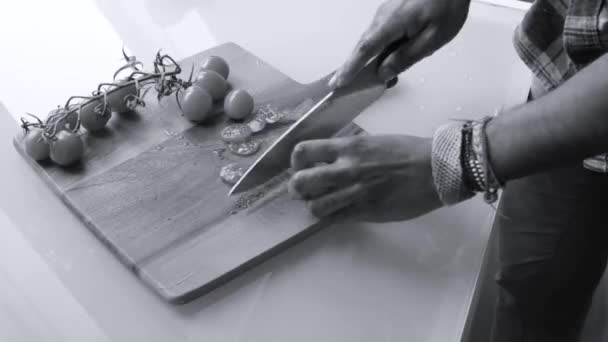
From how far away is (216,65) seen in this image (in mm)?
1042

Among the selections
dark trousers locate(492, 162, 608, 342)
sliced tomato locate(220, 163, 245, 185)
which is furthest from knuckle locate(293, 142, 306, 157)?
dark trousers locate(492, 162, 608, 342)

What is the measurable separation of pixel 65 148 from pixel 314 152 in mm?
377

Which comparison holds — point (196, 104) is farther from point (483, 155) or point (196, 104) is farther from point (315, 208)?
point (483, 155)

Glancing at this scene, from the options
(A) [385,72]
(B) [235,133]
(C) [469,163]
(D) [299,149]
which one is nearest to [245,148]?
(B) [235,133]

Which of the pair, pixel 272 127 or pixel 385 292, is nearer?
pixel 385 292

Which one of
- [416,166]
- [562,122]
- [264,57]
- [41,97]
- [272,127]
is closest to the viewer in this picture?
[562,122]

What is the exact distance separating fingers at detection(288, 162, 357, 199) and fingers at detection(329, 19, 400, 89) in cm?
15

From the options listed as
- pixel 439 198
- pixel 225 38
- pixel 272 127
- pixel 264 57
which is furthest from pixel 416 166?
pixel 225 38

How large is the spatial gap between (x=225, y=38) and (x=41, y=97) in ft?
1.29

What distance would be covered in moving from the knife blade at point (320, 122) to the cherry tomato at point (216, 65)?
25 centimetres

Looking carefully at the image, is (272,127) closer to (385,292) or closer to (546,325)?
(385,292)

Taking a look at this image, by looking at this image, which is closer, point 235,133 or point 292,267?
point 292,267

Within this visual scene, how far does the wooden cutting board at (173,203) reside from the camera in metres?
0.74

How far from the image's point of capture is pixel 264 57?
119 cm
